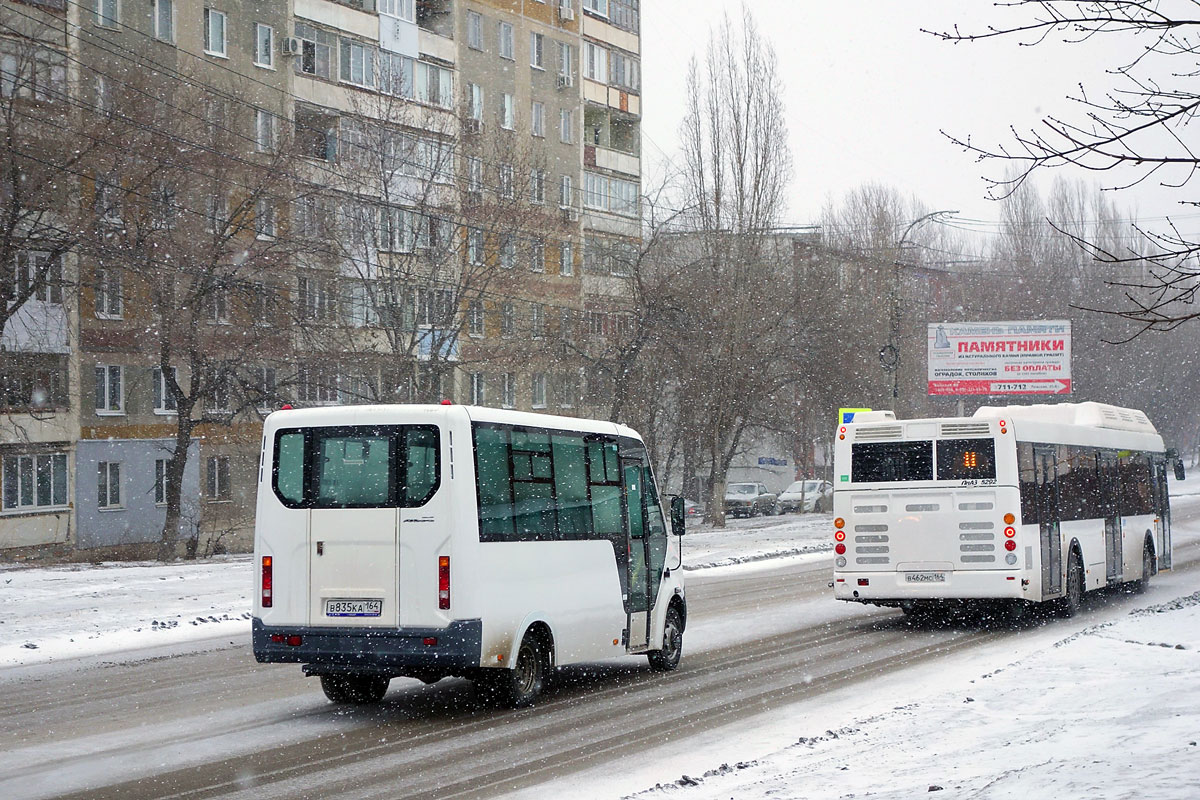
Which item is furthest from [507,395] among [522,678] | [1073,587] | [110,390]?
[522,678]

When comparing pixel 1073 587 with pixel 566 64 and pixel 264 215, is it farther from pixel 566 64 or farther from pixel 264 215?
pixel 566 64

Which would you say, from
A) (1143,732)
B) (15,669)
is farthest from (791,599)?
(1143,732)

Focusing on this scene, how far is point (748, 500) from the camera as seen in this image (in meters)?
68.2

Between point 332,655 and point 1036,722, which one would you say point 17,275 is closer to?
point 332,655

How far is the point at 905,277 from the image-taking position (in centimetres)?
8062

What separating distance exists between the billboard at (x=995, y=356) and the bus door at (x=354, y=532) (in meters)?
48.4

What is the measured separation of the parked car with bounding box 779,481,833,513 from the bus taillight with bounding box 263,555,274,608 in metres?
58.5

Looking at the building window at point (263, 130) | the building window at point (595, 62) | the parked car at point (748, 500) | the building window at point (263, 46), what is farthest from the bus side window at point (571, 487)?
the building window at point (595, 62)

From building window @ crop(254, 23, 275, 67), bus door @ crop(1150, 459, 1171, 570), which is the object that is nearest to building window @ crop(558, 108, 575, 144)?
building window @ crop(254, 23, 275, 67)

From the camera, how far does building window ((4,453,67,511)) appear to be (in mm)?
43656

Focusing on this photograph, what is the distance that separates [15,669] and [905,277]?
2765 inches

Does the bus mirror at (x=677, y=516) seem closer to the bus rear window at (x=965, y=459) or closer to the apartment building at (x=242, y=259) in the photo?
the bus rear window at (x=965, y=459)

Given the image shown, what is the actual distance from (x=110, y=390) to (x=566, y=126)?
25.7m

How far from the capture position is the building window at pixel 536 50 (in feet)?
210
